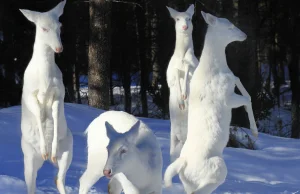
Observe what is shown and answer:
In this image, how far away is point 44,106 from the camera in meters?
5.80

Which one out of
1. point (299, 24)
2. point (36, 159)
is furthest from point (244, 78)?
point (36, 159)

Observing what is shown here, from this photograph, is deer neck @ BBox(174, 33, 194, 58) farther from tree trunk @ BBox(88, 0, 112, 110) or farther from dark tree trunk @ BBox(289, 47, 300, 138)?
dark tree trunk @ BBox(289, 47, 300, 138)

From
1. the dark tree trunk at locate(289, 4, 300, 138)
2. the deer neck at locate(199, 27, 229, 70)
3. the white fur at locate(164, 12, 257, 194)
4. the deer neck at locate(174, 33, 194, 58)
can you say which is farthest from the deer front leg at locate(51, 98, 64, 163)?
the dark tree trunk at locate(289, 4, 300, 138)

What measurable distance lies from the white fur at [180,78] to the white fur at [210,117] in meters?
2.24

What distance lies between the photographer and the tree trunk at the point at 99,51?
37.9 ft

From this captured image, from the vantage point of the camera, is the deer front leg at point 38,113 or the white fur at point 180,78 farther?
the white fur at point 180,78

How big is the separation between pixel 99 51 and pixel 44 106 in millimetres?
5913

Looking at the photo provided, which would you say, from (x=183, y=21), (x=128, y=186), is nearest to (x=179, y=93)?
(x=183, y=21)

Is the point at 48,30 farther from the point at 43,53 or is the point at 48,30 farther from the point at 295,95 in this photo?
the point at 295,95

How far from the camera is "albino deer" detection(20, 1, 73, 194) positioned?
5.68 m

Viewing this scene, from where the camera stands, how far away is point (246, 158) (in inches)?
336

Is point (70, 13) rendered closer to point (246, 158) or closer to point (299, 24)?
point (299, 24)

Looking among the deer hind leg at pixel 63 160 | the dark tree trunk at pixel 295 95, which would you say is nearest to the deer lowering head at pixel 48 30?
the deer hind leg at pixel 63 160

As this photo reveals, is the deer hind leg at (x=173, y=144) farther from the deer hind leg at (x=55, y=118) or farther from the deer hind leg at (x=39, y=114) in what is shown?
the deer hind leg at (x=39, y=114)
